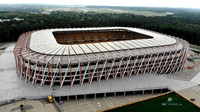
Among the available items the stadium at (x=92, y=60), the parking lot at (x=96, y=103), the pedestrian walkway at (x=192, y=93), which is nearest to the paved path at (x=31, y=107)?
the parking lot at (x=96, y=103)

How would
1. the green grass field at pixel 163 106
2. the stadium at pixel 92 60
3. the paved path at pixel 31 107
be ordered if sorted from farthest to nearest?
the stadium at pixel 92 60
the green grass field at pixel 163 106
the paved path at pixel 31 107

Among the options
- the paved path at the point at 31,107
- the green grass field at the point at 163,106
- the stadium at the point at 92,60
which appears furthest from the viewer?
the stadium at the point at 92,60

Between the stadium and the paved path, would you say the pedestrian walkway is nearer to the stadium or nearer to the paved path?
the stadium

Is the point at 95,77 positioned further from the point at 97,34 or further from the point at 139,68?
the point at 97,34

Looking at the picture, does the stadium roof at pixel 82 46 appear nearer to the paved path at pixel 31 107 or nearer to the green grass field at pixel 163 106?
the paved path at pixel 31 107

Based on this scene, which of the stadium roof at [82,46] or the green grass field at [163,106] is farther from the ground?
the stadium roof at [82,46]

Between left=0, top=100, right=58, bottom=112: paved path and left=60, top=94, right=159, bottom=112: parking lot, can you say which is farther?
left=60, top=94, right=159, bottom=112: parking lot

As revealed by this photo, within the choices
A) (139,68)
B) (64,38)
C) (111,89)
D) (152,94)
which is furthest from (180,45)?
(64,38)

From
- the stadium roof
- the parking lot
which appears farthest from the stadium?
the parking lot
